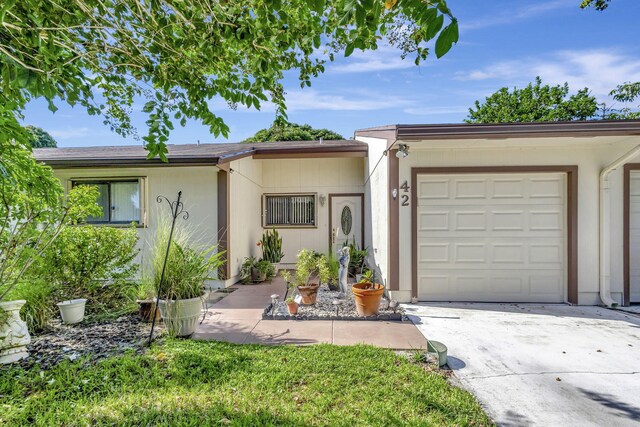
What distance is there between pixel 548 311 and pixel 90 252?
23.7 feet

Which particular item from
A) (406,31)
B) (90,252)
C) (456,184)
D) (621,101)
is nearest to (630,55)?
(621,101)

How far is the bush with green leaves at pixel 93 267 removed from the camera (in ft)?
14.5

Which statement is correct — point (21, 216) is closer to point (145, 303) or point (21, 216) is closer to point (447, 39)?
point (145, 303)

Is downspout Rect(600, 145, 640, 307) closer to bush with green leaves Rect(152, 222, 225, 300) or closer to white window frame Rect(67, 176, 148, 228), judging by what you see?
bush with green leaves Rect(152, 222, 225, 300)

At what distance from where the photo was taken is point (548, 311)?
4.97m

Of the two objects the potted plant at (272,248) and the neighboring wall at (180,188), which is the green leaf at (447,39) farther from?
the potted plant at (272,248)

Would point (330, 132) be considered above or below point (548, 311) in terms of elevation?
above

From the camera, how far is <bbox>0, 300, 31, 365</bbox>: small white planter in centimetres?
314

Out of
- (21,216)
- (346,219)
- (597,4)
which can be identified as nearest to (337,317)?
(21,216)

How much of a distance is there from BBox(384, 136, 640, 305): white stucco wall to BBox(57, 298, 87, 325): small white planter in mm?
4875

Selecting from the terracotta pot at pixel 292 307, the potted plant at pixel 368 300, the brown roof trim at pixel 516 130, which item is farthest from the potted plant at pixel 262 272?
the brown roof trim at pixel 516 130

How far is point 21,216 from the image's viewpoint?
367 cm

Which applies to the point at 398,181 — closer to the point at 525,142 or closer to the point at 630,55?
the point at 525,142

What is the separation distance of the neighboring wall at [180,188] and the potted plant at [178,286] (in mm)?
2879
